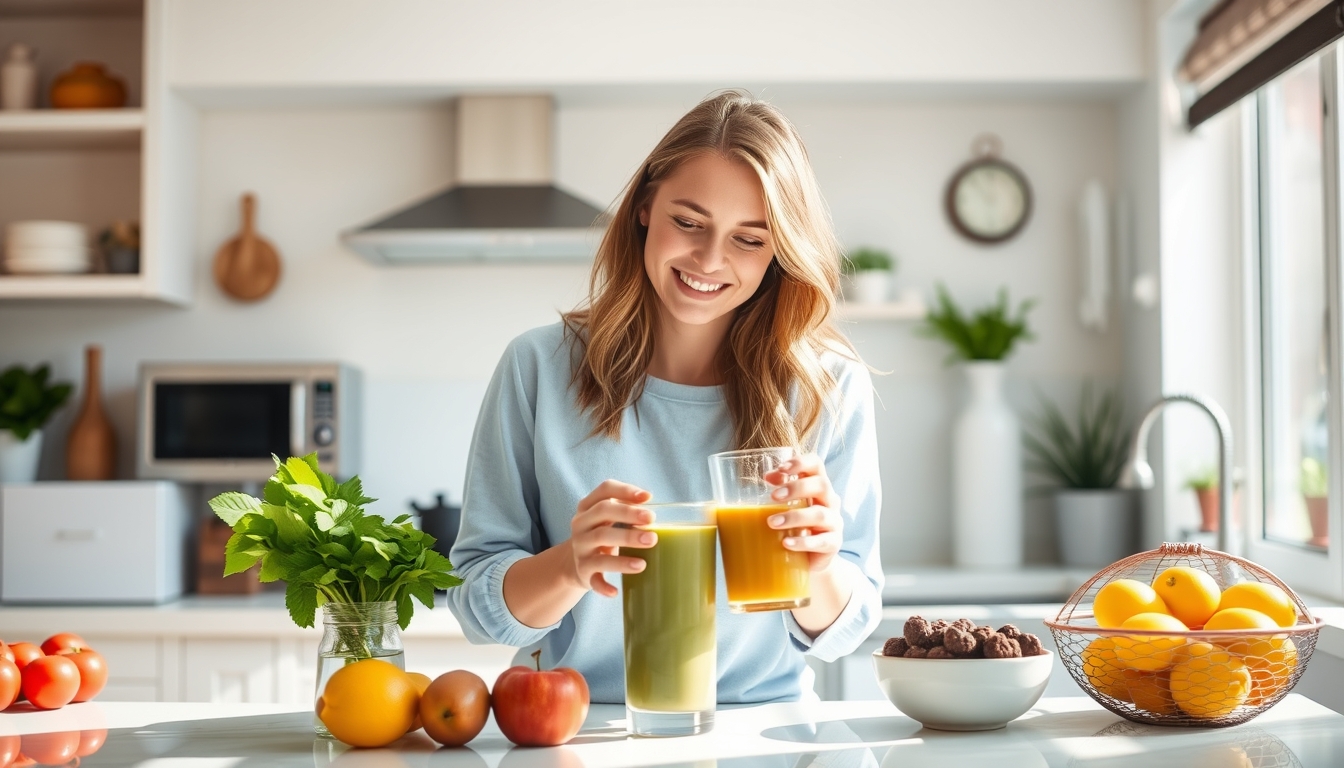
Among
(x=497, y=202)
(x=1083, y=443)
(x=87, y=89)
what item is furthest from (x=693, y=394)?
(x=87, y=89)

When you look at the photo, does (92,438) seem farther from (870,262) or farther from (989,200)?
(989,200)

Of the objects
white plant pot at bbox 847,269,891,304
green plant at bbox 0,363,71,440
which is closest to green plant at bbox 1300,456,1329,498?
white plant pot at bbox 847,269,891,304

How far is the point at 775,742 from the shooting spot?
3.69 ft

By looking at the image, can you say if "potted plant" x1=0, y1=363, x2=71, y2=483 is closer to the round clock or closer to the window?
the round clock

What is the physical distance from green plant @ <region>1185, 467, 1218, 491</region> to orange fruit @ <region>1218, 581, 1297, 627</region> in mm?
1833

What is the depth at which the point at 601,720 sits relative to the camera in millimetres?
1250

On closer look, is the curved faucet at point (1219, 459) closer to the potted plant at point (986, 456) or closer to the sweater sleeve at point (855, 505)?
the potted plant at point (986, 456)

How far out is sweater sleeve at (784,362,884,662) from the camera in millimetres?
1342

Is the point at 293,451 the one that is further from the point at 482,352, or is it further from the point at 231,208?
the point at 231,208

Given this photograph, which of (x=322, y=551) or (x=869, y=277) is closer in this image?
(x=322, y=551)

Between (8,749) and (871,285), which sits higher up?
(871,285)

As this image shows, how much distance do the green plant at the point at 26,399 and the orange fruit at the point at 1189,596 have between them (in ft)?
9.94

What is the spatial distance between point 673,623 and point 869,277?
235 cm

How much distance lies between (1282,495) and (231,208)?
9.79 ft
